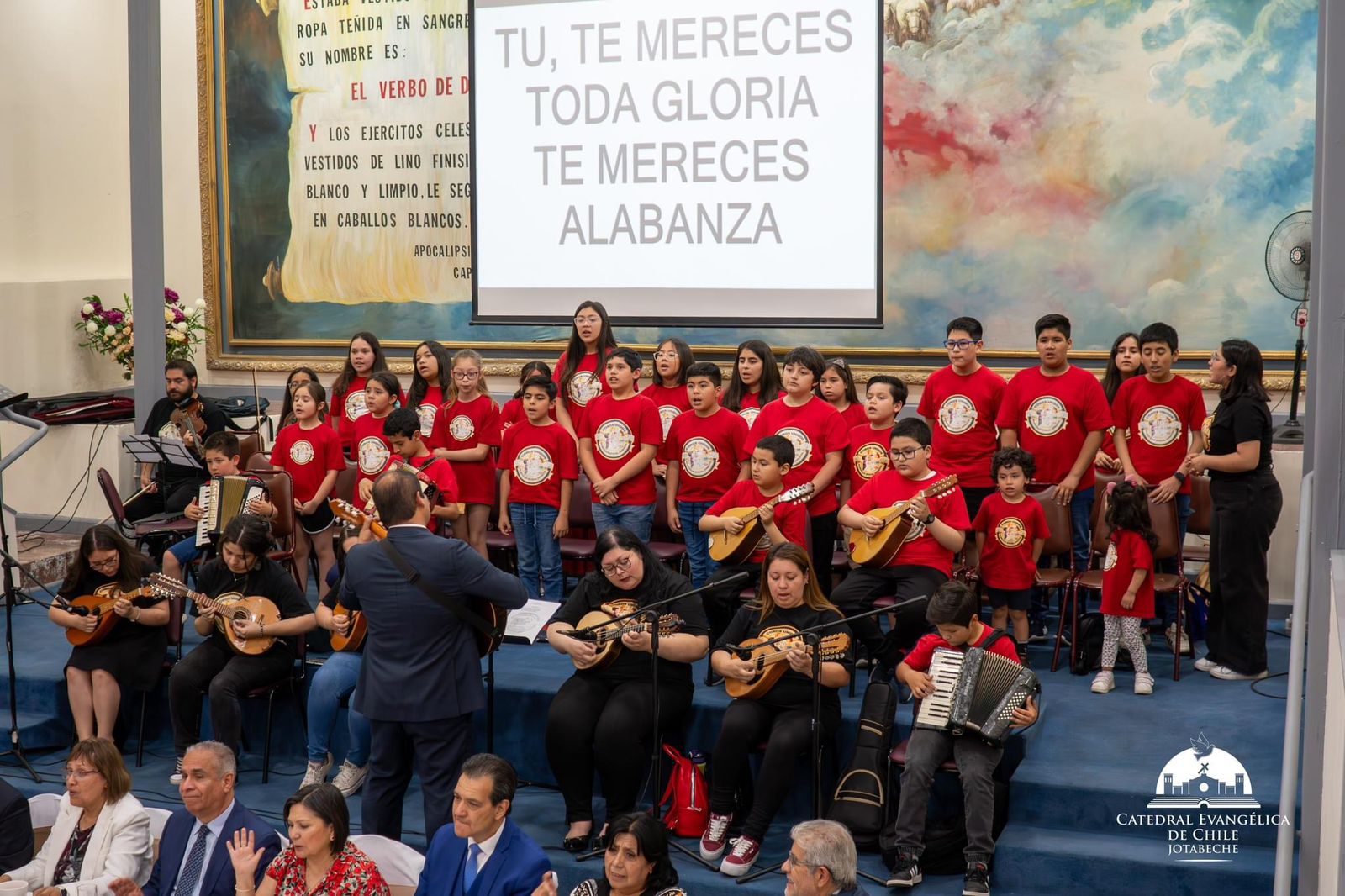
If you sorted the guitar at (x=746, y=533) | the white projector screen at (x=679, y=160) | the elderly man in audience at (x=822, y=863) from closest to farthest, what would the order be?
the elderly man in audience at (x=822, y=863) → the guitar at (x=746, y=533) → the white projector screen at (x=679, y=160)

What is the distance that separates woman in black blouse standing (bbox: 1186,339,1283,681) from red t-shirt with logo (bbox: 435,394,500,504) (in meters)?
3.90

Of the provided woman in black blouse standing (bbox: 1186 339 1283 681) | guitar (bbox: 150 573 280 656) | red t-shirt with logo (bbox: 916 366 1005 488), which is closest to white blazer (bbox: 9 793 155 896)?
guitar (bbox: 150 573 280 656)

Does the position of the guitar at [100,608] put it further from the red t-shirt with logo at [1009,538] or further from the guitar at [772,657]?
the red t-shirt with logo at [1009,538]

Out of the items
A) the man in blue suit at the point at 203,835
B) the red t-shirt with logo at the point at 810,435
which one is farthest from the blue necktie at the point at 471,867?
the red t-shirt with logo at the point at 810,435

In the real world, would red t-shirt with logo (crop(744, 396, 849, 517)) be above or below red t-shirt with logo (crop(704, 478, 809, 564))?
above

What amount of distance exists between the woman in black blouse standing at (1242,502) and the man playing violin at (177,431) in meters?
5.92

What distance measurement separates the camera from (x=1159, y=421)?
7566mm

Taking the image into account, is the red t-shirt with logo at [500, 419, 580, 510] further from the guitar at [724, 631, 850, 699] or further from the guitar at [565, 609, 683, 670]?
the guitar at [724, 631, 850, 699]

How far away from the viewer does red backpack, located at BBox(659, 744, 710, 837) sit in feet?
20.4

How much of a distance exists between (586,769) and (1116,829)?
7.40ft

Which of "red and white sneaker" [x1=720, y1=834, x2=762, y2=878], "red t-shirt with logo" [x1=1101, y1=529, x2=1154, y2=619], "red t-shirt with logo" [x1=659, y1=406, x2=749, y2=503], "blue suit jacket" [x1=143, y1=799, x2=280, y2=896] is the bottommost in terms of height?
"red and white sneaker" [x1=720, y1=834, x2=762, y2=878]

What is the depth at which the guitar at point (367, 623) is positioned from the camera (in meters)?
5.80

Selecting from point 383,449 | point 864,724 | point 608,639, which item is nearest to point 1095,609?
point 864,724

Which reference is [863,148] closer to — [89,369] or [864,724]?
[864,724]
